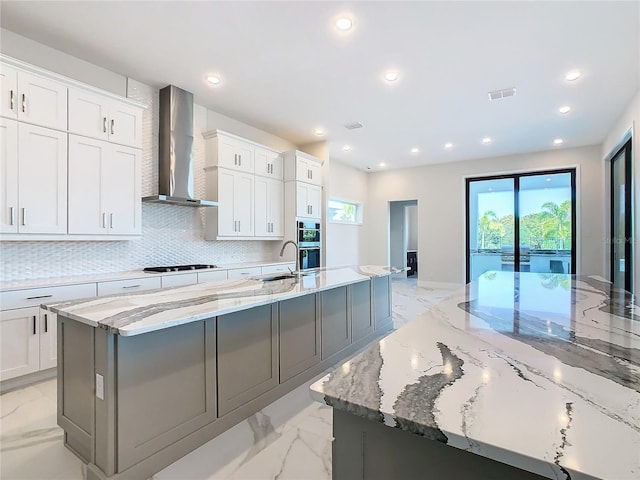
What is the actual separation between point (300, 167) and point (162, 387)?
14.9ft

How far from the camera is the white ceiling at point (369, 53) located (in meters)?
2.75

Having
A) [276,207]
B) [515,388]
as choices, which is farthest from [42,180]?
[515,388]

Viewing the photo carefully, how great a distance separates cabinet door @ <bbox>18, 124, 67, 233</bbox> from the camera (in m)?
2.87

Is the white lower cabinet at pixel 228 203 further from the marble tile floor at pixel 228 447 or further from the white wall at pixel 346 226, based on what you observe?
the marble tile floor at pixel 228 447

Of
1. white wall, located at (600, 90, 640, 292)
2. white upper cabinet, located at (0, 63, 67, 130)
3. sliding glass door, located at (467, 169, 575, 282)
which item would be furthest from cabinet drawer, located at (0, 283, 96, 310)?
sliding glass door, located at (467, 169, 575, 282)

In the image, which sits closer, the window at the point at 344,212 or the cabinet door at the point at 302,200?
the cabinet door at the point at 302,200

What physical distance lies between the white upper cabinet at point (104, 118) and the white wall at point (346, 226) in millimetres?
4396

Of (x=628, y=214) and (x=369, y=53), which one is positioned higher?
(x=369, y=53)

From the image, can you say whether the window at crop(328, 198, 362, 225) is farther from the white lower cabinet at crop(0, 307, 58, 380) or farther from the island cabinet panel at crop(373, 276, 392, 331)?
the white lower cabinet at crop(0, 307, 58, 380)

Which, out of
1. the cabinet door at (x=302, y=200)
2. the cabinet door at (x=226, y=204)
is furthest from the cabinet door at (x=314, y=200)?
the cabinet door at (x=226, y=204)

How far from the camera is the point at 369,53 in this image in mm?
A: 3324

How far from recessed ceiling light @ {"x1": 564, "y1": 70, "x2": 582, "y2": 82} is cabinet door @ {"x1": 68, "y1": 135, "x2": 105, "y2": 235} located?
5169 mm

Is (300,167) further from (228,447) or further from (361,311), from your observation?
(228,447)

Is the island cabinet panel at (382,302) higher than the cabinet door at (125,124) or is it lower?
lower
